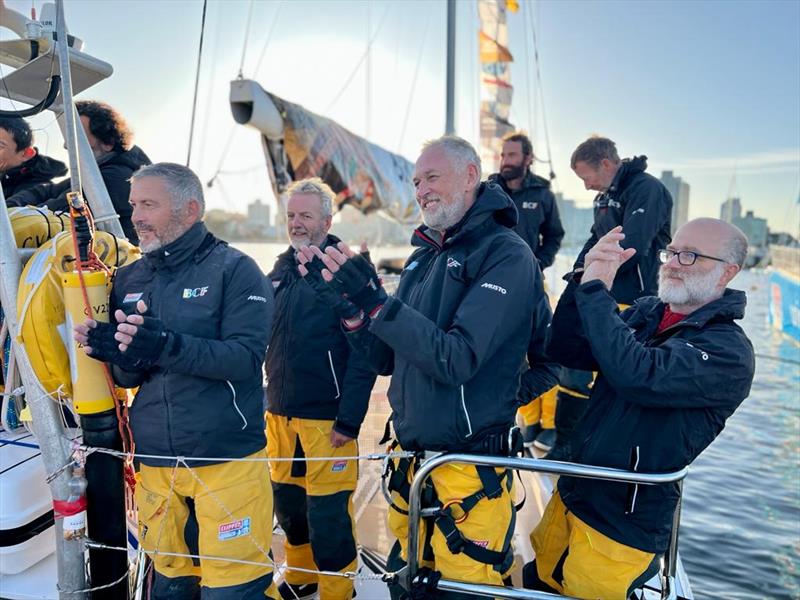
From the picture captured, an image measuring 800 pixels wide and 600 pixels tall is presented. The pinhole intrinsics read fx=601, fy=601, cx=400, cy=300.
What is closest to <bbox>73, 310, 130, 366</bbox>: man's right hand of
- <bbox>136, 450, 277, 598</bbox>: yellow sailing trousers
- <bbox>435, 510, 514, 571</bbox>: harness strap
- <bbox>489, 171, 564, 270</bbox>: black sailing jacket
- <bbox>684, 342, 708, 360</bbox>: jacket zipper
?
<bbox>136, 450, 277, 598</bbox>: yellow sailing trousers

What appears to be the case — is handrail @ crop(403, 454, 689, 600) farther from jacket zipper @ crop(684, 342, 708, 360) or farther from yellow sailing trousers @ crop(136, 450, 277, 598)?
yellow sailing trousers @ crop(136, 450, 277, 598)

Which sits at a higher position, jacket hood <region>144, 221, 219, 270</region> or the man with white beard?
jacket hood <region>144, 221, 219, 270</region>

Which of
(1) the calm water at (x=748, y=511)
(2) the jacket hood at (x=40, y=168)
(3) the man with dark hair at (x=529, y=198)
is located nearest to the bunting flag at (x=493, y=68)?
(1) the calm water at (x=748, y=511)

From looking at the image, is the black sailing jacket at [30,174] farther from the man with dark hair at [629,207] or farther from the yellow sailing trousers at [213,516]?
the man with dark hair at [629,207]

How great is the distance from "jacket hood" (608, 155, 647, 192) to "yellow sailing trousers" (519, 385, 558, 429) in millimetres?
1869

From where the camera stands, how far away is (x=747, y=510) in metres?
6.91

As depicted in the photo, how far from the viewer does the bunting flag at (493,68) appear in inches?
678

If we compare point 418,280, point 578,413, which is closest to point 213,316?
point 418,280

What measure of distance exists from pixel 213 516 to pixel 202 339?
0.66 meters

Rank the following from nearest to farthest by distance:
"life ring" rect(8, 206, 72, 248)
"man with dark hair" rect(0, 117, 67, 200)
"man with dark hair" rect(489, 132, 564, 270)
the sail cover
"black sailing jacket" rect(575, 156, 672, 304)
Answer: "life ring" rect(8, 206, 72, 248), "man with dark hair" rect(0, 117, 67, 200), "black sailing jacket" rect(575, 156, 672, 304), "man with dark hair" rect(489, 132, 564, 270), the sail cover

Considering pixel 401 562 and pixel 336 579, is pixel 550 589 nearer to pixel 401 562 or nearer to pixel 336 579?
pixel 401 562

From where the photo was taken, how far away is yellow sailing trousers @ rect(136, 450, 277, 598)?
86.7 inches

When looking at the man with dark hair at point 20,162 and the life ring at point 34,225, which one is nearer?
the life ring at point 34,225

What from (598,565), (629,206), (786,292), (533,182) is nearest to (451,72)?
(533,182)
